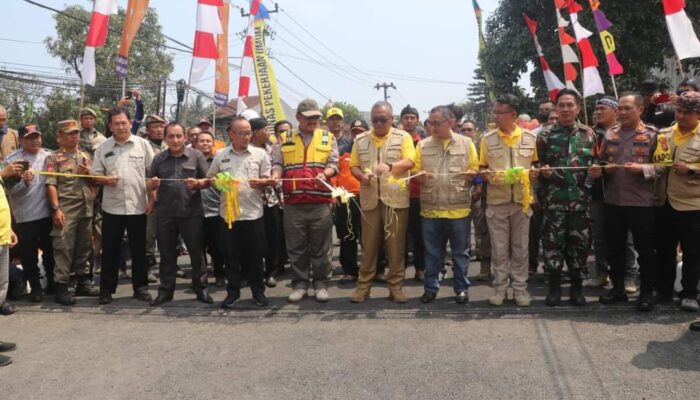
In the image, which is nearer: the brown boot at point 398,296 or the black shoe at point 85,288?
the brown boot at point 398,296

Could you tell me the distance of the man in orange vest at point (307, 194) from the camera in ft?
18.2

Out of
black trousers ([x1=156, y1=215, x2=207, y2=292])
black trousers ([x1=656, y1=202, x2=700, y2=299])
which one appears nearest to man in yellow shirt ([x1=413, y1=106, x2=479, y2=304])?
black trousers ([x1=656, y1=202, x2=700, y2=299])

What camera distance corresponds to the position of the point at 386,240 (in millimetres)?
5586

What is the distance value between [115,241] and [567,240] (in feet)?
16.0

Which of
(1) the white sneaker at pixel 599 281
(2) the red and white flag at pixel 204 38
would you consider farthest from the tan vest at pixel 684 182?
(2) the red and white flag at pixel 204 38

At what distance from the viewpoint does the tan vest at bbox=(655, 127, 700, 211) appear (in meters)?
4.68

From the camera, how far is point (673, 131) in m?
4.90

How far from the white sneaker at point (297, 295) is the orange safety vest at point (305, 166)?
3.31 feet

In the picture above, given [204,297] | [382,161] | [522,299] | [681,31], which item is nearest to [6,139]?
[204,297]

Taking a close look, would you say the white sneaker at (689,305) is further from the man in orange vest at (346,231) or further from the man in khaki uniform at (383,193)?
the man in orange vest at (346,231)

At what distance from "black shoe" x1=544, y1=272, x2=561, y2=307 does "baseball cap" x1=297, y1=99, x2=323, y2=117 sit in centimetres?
294

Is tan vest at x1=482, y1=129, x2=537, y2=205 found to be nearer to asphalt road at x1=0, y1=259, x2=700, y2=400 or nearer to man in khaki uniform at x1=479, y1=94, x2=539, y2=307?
man in khaki uniform at x1=479, y1=94, x2=539, y2=307

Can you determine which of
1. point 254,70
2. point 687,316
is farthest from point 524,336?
point 254,70

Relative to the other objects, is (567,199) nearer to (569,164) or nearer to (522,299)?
(569,164)
